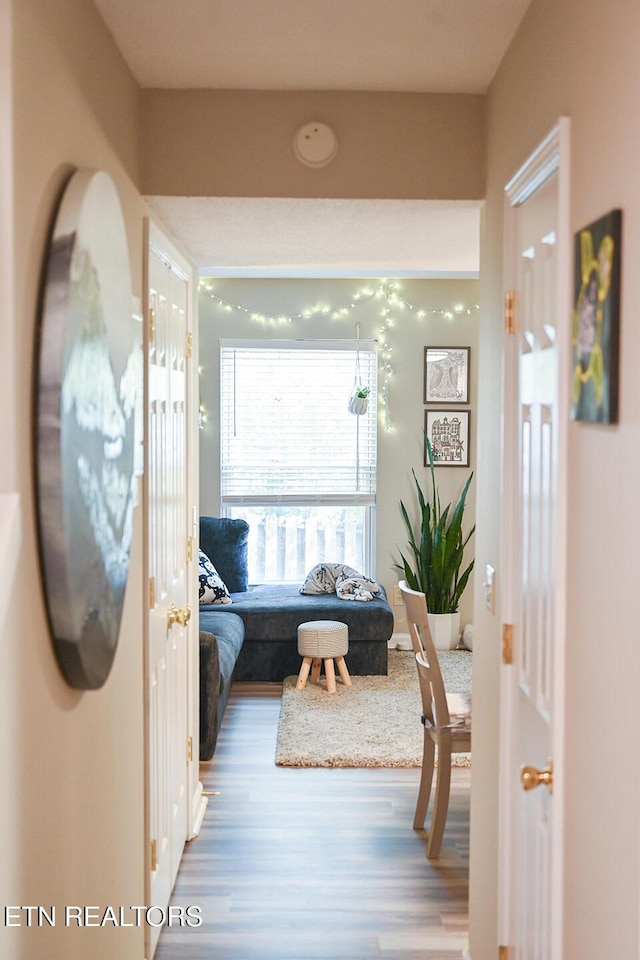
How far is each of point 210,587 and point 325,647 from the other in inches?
35.1

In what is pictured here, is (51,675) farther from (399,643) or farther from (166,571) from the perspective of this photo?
(399,643)

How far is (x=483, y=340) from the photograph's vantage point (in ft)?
8.77

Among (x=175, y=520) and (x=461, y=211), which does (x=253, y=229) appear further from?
(x=175, y=520)

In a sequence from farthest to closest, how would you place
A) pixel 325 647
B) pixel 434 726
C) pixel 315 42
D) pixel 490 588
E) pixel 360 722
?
pixel 325 647, pixel 360 722, pixel 434 726, pixel 490 588, pixel 315 42

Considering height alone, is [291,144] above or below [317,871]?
above

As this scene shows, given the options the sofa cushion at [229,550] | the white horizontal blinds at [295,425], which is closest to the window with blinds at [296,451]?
the white horizontal blinds at [295,425]

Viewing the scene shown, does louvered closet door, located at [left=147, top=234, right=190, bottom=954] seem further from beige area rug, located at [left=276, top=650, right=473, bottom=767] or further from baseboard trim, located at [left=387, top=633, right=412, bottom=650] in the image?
baseboard trim, located at [left=387, top=633, right=412, bottom=650]

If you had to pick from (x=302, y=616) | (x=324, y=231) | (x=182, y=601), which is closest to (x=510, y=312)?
(x=324, y=231)

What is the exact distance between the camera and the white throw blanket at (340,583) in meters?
6.25

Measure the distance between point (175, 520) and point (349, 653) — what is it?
301cm

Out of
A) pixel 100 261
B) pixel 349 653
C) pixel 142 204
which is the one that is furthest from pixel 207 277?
pixel 100 261

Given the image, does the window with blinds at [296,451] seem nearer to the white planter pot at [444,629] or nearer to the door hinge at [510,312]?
the white planter pot at [444,629]

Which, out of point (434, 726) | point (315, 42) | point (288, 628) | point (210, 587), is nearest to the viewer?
point (315, 42)

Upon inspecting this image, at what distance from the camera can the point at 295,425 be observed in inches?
268
